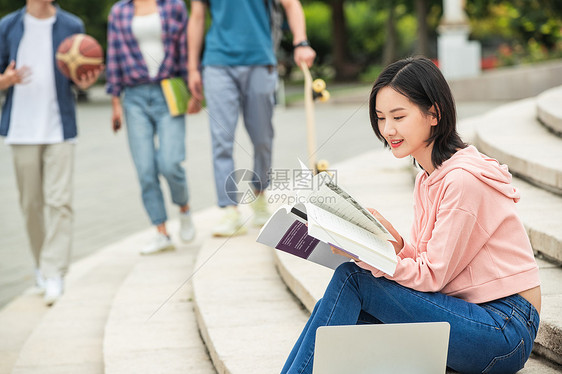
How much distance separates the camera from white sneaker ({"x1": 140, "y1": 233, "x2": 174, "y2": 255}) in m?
5.30

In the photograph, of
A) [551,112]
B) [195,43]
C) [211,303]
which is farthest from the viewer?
[551,112]

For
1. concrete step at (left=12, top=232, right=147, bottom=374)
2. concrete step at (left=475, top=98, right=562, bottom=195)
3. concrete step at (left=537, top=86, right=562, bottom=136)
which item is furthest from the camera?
concrete step at (left=537, top=86, right=562, bottom=136)

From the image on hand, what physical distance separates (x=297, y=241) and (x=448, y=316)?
19.7 inches

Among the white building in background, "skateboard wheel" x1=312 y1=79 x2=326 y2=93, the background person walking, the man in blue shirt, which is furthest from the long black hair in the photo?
the white building in background

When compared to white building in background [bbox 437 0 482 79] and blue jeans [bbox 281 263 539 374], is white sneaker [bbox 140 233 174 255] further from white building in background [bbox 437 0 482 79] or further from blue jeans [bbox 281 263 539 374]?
white building in background [bbox 437 0 482 79]

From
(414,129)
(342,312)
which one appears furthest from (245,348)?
(414,129)

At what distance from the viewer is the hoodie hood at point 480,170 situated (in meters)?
2.28

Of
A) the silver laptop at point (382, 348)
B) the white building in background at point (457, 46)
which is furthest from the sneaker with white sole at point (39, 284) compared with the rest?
the white building in background at point (457, 46)

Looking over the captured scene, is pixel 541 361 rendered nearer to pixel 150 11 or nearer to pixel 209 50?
pixel 209 50

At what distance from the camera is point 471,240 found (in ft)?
7.56

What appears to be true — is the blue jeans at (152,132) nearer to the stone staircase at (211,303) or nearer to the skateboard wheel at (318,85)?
the stone staircase at (211,303)

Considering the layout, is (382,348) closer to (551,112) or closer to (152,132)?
(152,132)

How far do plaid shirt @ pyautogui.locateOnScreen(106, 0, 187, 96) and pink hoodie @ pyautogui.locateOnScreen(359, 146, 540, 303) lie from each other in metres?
2.95


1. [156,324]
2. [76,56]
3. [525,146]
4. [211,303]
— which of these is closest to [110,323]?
[156,324]
